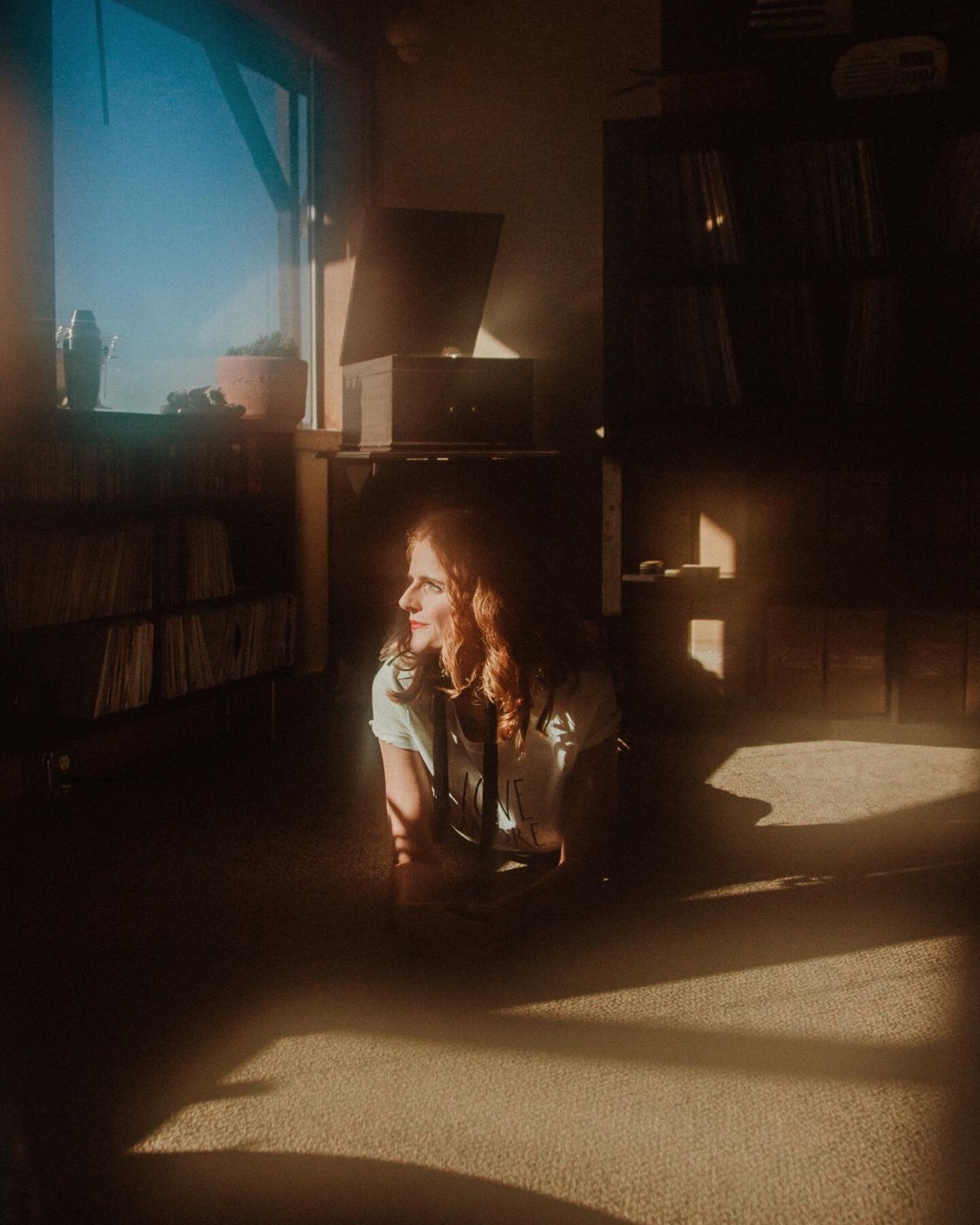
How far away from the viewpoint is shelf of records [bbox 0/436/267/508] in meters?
2.77

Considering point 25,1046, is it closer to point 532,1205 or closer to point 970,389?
point 532,1205

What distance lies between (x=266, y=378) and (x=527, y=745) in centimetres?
203

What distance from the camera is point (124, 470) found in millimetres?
3033

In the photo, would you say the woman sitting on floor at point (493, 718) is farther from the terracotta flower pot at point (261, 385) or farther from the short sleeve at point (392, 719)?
the terracotta flower pot at point (261, 385)

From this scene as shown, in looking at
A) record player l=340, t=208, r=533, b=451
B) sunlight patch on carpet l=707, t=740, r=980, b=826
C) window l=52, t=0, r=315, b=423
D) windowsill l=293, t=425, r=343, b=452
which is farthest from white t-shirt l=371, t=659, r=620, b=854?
windowsill l=293, t=425, r=343, b=452

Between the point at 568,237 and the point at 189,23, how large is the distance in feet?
4.87

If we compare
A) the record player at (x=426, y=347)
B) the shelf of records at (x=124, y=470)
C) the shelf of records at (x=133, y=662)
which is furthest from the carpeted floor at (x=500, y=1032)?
the record player at (x=426, y=347)

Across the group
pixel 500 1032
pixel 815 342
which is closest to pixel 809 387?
pixel 815 342

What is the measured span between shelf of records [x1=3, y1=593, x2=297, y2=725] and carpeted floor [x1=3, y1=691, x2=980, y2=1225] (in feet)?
1.06

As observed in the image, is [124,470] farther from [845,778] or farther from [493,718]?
[845,778]

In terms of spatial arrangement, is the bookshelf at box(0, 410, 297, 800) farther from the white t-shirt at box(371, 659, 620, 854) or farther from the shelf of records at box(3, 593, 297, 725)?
the white t-shirt at box(371, 659, 620, 854)

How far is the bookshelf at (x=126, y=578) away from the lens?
2.78 meters

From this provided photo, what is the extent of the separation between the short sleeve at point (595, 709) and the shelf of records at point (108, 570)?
1.46 meters

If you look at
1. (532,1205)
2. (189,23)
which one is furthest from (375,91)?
(532,1205)
